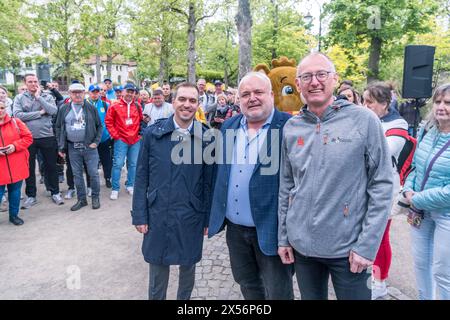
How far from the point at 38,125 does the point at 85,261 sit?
3153 mm

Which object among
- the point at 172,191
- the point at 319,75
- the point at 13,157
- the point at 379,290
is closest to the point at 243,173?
the point at 172,191

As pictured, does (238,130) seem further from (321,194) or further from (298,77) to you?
(321,194)

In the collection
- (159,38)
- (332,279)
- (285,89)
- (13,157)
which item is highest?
(159,38)

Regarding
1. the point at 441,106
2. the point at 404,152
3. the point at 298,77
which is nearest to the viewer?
the point at 298,77

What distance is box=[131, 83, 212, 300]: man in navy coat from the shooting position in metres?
2.79

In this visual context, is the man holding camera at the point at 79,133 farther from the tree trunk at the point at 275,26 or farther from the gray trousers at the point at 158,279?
the tree trunk at the point at 275,26

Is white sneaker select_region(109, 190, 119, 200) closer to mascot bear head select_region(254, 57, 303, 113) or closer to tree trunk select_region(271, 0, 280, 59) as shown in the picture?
mascot bear head select_region(254, 57, 303, 113)

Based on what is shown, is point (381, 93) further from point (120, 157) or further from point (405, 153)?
point (120, 157)

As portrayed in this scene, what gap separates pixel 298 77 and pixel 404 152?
1577mm

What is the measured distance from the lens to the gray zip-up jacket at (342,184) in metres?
1.93

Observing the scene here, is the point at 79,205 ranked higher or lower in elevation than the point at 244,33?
lower

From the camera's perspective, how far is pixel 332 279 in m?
2.10

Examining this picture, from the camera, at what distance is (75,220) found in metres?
5.60

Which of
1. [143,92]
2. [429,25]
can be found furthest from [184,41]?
[143,92]
